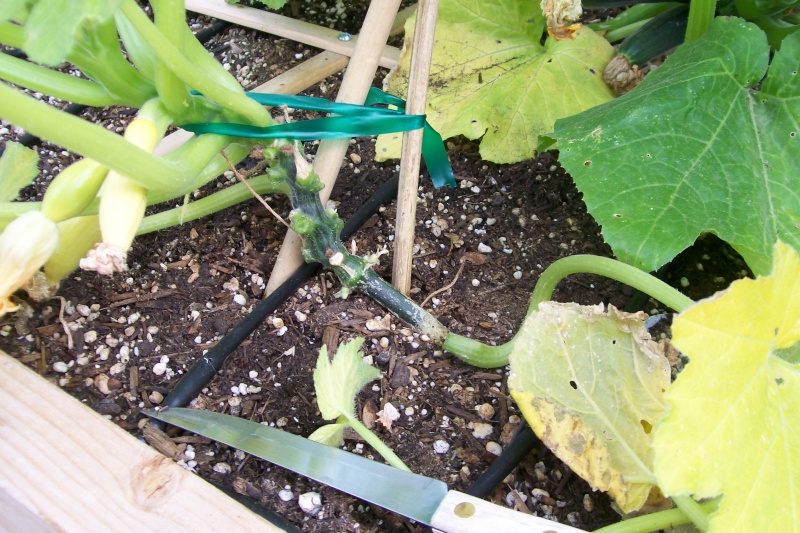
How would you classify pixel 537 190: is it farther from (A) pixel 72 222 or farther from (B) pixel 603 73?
(A) pixel 72 222

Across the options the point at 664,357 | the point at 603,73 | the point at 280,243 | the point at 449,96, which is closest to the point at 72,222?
the point at 280,243

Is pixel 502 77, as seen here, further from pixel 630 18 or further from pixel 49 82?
pixel 49 82

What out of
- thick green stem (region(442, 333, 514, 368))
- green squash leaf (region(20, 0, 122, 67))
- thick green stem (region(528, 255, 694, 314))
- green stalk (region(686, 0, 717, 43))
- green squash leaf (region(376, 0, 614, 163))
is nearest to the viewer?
green squash leaf (region(20, 0, 122, 67))

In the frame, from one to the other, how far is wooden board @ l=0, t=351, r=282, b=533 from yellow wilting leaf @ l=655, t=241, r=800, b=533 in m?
0.46

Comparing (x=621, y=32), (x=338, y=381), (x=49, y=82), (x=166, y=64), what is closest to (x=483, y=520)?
(x=338, y=381)

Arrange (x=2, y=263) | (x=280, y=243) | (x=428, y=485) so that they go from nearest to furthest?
(x=2, y=263) → (x=428, y=485) → (x=280, y=243)

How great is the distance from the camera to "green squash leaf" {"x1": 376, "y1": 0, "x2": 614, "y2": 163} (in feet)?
4.54

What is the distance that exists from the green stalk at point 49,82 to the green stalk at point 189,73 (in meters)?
0.14

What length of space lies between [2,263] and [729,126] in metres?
1.05

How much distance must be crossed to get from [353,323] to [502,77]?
0.65 m

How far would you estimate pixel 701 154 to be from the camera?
3.44ft

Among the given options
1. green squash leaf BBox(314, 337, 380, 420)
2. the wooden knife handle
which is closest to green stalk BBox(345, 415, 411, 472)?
green squash leaf BBox(314, 337, 380, 420)

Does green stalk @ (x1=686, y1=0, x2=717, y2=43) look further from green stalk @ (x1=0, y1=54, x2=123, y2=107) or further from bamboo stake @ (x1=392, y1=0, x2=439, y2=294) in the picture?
green stalk @ (x1=0, y1=54, x2=123, y2=107)

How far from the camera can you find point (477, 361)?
3.57ft
